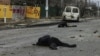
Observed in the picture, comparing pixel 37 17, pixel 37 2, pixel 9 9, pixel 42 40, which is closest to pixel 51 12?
pixel 37 2

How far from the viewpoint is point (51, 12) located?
62.2m

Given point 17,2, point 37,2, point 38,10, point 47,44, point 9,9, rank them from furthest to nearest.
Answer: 1. point 37,2
2. point 17,2
3. point 38,10
4. point 9,9
5. point 47,44

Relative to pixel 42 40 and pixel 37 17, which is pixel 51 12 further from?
pixel 42 40

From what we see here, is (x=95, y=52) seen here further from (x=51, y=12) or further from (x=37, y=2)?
(x=37, y=2)

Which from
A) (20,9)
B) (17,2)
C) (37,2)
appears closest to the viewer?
(20,9)

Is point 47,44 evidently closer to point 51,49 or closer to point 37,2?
point 51,49

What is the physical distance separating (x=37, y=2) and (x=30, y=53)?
54.0 m

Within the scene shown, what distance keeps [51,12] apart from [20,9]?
16242mm

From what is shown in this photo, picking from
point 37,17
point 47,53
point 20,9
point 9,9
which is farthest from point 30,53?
point 37,17

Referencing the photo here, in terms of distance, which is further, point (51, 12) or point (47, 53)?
point (51, 12)

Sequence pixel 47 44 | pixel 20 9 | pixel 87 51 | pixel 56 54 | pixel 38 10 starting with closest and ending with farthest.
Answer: pixel 56 54
pixel 87 51
pixel 47 44
pixel 20 9
pixel 38 10

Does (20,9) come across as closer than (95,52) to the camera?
No

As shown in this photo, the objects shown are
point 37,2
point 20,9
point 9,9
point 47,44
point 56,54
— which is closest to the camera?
point 56,54

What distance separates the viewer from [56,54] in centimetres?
1270
